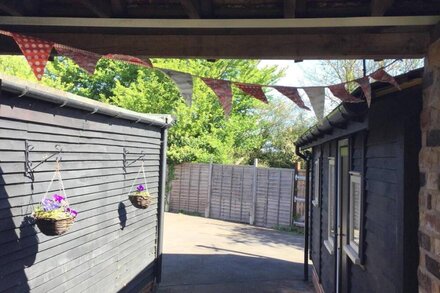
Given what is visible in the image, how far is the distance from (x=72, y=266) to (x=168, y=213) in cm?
1145

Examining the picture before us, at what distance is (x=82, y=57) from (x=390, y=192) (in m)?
2.23

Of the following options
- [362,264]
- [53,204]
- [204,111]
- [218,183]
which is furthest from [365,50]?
[204,111]

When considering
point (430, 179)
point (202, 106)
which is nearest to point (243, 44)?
Result: point (430, 179)

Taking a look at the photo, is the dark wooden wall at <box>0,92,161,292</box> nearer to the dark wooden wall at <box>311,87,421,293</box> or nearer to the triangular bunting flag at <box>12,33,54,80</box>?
the triangular bunting flag at <box>12,33,54,80</box>

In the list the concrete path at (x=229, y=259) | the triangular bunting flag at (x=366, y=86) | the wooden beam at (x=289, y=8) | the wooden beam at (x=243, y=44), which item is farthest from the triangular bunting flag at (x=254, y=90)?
the concrete path at (x=229, y=259)

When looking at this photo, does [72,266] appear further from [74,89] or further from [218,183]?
[74,89]

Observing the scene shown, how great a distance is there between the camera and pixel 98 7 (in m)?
2.44

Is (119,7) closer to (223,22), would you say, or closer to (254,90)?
(223,22)

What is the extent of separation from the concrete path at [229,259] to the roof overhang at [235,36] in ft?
18.3

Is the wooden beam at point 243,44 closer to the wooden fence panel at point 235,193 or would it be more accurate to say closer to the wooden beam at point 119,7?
the wooden beam at point 119,7

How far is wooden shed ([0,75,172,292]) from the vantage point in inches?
140

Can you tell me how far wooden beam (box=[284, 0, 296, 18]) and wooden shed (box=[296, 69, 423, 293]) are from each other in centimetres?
73

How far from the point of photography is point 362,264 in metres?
4.02

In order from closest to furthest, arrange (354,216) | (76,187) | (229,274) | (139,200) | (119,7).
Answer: (119,7)
(76,187)
(354,216)
(139,200)
(229,274)
